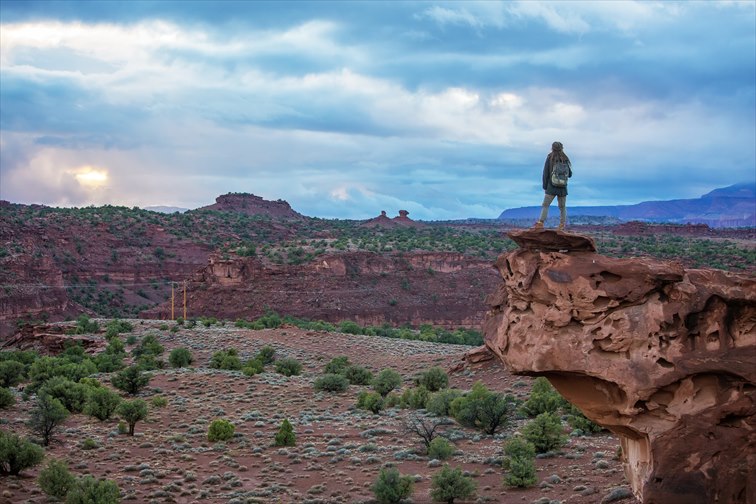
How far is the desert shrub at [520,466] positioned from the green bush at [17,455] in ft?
38.4

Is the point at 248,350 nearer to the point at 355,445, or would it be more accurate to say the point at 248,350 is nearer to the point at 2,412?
the point at 2,412

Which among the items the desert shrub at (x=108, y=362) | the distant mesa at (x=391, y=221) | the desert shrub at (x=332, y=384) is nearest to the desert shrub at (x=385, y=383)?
the desert shrub at (x=332, y=384)

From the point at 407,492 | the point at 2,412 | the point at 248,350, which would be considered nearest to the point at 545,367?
the point at 407,492

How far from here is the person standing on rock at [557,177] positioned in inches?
542

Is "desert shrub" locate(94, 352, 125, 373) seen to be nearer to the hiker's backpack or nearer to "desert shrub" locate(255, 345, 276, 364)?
"desert shrub" locate(255, 345, 276, 364)

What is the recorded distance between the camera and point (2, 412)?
3008 centimetres

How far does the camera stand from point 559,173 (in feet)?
45.2

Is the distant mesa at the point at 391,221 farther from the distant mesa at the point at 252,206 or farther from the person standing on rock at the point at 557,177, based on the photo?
the person standing on rock at the point at 557,177

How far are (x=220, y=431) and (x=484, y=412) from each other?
8.34 metres

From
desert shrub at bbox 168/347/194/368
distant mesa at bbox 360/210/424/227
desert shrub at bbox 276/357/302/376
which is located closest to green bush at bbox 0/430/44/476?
desert shrub at bbox 276/357/302/376

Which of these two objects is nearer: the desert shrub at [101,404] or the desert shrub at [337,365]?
the desert shrub at [101,404]

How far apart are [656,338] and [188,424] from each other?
20702mm

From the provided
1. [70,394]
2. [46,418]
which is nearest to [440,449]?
[46,418]

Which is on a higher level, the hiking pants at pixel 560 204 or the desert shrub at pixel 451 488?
the hiking pants at pixel 560 204
